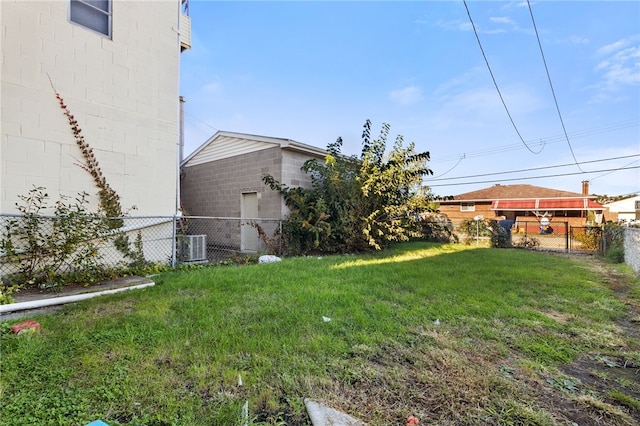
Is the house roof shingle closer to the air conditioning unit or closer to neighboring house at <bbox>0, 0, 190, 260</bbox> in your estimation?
the air conditioning unit

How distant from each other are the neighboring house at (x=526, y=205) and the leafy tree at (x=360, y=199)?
1426 centimetres

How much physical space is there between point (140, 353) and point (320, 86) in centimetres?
1073

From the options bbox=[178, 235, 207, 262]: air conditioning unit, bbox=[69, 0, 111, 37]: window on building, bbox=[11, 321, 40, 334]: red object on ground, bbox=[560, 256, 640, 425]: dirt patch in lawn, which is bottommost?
bbox=[560, 256, 640, 425]: dirt patch in lawn

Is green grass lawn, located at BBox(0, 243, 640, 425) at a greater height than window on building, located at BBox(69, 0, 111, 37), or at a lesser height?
lesser

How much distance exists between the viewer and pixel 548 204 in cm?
2211

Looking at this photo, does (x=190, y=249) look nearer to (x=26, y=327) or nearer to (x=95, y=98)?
(x=95, y=98)

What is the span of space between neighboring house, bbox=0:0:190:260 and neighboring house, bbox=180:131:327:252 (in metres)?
2.70

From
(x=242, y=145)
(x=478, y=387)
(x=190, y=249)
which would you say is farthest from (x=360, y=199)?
(x=478, y=387)

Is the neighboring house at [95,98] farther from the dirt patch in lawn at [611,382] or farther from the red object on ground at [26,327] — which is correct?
the dirt patch in lawn at [611,382]

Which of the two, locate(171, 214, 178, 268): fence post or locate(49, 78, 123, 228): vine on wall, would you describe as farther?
locate(171, 214, 178, 268): fence post

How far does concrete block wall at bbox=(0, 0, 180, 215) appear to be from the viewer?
4.48m

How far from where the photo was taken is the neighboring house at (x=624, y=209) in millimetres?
24197

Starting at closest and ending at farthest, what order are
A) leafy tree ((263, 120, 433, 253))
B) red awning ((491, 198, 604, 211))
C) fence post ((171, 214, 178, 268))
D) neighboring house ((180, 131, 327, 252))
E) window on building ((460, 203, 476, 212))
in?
fence post ((171, 214, 178, 268))
leafy tree ((263, 120, 433, 253))
neighboring house ((180, 131, 327, 252))
red awning ((491, 198, 604, 211))
window on building ((460, 203, 476, 212))

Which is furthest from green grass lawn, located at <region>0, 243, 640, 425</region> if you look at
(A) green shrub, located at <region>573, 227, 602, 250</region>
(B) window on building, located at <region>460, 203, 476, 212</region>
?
(B) window on building, located at <region>460, 203, 476, 212</region>
